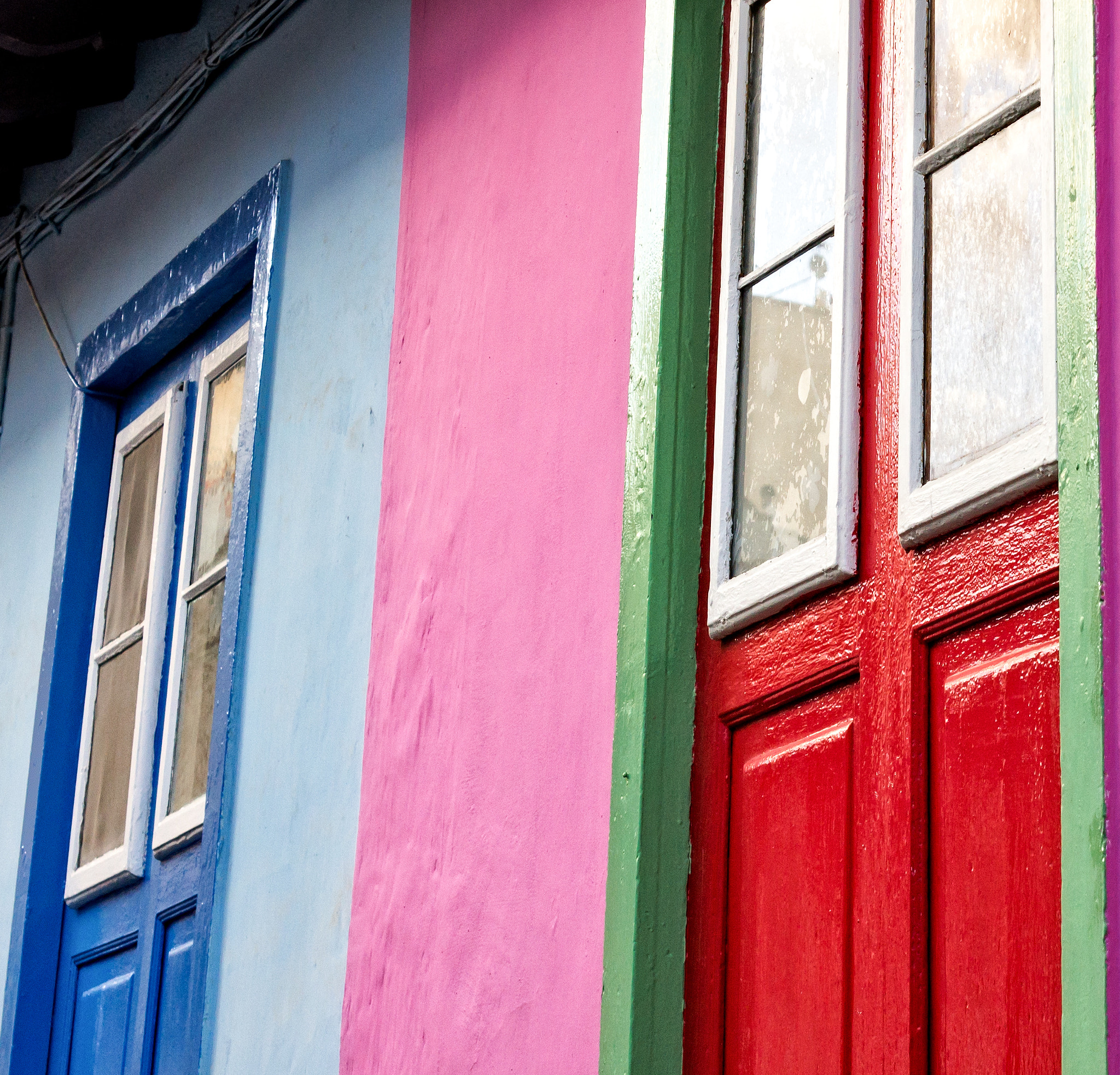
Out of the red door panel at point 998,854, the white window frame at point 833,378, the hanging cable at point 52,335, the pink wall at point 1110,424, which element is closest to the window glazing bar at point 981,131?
the white window frame at point 833,378

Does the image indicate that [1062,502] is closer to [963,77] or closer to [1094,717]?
[1094,717]

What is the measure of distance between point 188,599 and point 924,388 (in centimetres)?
272

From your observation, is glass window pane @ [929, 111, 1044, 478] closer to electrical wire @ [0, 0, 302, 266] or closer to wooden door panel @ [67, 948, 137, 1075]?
electrical wire @ [0, 0, 302, 266]

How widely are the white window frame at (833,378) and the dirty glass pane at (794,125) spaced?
0.11 ft

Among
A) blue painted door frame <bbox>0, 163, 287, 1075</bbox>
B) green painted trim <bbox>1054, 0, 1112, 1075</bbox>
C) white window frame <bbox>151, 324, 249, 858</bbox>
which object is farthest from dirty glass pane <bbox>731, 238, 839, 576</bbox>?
white window frame <bbox>151, 324, 249, 858</bbox>

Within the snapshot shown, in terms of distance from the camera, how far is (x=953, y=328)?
8.19 ft

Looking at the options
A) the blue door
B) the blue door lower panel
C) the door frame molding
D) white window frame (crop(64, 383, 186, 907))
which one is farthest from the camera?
white window frame (crop(64, 383, 186, 907))

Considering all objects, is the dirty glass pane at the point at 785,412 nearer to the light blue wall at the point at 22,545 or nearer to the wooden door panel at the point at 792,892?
the wooden door panel at the point at 792,892

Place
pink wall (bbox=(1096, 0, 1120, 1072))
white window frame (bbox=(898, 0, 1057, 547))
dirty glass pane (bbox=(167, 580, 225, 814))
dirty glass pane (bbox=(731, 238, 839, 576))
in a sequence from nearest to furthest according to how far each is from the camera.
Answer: pink wall (bbox=(1096, 0, 1120, 1072))
white window frame (bbox=(898, 0, 1057, 547))
dirty glass pane (bbox=(731, 238, 839, 576))
dirty glass pane (bbox=(167, 580, 225, 814))

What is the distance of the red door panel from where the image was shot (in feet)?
6.97

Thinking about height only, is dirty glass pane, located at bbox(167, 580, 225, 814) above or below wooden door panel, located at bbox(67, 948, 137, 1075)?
above

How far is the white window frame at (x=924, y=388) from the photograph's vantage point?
2234 millimetres

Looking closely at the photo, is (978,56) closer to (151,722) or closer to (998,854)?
(998,854)

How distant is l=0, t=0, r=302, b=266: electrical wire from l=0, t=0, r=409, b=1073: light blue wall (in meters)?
0.05
